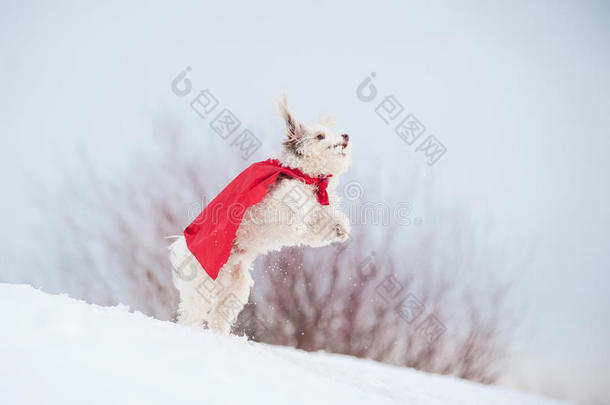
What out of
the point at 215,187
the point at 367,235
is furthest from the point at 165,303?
the point at 367,235

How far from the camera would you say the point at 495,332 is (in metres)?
6.21

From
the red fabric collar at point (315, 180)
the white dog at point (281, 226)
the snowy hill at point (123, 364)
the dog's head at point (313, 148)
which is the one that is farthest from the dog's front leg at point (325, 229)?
the snowy hill at point (123, 364)

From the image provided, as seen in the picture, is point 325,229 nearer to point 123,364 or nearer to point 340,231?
point 340,231

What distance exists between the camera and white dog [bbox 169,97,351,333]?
2992 millimetres

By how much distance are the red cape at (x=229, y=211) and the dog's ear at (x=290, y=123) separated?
26cm

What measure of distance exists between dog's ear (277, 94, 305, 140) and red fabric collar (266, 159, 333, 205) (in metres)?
0.22

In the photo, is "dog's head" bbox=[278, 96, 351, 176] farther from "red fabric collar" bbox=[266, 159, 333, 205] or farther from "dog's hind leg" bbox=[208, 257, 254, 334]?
"dog's hind leg" bbox=[208, 257, 254, 334]

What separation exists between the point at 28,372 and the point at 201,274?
1.75 meters

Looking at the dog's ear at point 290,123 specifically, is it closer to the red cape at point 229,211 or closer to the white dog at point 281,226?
the white dog at point 281,226

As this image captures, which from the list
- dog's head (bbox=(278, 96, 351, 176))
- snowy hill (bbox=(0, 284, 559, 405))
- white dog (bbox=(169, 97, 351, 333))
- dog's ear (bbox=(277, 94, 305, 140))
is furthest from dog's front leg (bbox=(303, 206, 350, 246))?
snowy hill (bbox=(0, 284, 559, 405))

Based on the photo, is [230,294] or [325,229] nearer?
[325,229]

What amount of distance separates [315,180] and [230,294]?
3.42ft

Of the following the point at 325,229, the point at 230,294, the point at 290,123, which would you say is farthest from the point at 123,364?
the point at 290,123

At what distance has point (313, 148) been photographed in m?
3.09
